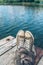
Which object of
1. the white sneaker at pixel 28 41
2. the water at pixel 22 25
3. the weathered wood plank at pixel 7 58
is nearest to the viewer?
the weathered wood plank at pixel 7 58

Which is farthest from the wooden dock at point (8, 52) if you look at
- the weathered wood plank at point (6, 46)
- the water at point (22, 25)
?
the water at point (22, 25)

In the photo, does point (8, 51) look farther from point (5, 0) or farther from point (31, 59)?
point (5, 0)

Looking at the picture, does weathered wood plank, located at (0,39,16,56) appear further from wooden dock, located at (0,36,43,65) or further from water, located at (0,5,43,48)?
water, located at (0,5,43,48)

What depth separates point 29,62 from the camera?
3.76m

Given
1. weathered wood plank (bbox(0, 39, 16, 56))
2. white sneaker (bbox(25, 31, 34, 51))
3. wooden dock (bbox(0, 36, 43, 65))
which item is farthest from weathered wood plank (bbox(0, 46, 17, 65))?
white sneaker (bbox(25, 31, 34, 51))

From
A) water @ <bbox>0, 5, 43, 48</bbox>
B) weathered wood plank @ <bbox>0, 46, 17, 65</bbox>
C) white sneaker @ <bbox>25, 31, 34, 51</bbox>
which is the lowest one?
water @ <bbox>0, 5, 43, 48</bbox>

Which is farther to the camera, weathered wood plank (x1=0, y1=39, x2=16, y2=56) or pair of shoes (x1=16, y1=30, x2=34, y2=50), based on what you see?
weathered wood plank (x1=0, y1=39, x2=16, y2=56)

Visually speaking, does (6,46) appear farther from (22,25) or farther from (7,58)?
(22,25)

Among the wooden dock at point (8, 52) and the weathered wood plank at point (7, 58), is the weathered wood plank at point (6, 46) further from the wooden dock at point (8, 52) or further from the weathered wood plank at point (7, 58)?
the weathered wood plank at point (7, 58)

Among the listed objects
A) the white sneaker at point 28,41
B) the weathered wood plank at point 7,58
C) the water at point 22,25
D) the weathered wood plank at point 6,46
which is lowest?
the water at point 22,25

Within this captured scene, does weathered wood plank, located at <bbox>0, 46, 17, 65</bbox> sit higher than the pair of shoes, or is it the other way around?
the pair of shoes

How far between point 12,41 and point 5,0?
190 feet

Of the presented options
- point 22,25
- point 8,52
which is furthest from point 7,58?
point 22,25

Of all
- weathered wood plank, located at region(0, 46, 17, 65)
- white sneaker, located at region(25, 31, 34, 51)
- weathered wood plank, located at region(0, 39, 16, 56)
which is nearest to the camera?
weathered wood plank, located at region(0, 46, 17, 65)
